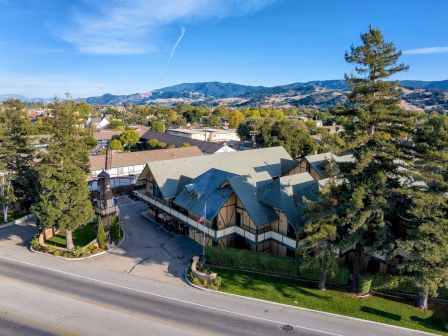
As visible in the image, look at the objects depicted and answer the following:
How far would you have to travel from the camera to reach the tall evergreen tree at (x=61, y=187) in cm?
3098

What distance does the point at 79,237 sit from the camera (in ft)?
121

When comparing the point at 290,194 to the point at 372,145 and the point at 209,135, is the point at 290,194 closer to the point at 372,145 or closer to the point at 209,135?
the point at 372,145

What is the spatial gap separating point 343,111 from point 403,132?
4.50 metres

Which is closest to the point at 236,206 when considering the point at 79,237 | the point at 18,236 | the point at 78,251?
the point at 78,251

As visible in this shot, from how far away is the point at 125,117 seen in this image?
176000mm

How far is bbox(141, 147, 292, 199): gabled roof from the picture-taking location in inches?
1540

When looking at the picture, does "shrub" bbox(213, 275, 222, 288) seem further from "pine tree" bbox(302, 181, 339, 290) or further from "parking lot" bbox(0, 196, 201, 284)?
"pine tree" bbox(302, 181, 339, 290)

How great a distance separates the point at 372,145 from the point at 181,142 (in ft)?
223

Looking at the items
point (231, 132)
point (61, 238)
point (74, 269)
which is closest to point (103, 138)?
point (231, 132)

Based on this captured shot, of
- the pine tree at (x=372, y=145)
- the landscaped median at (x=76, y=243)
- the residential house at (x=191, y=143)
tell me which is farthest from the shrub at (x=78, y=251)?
the residential house at (x=191, y=143)

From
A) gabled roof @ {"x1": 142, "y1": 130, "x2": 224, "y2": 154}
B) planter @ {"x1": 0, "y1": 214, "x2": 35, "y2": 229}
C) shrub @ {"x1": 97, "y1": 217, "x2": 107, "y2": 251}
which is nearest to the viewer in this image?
shrub @ {"x1": 97, "y1": 217, "x2": 107, "y2": 251}

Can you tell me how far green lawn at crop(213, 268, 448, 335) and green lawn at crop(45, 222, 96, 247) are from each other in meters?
18.5

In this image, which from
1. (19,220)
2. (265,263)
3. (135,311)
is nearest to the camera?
(135,311)

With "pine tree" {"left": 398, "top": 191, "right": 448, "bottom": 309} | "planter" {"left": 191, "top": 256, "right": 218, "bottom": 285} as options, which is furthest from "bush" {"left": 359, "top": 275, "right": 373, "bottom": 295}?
"planter" {"left": 191, "top": 256, "right": 218, "bottom": 285}
